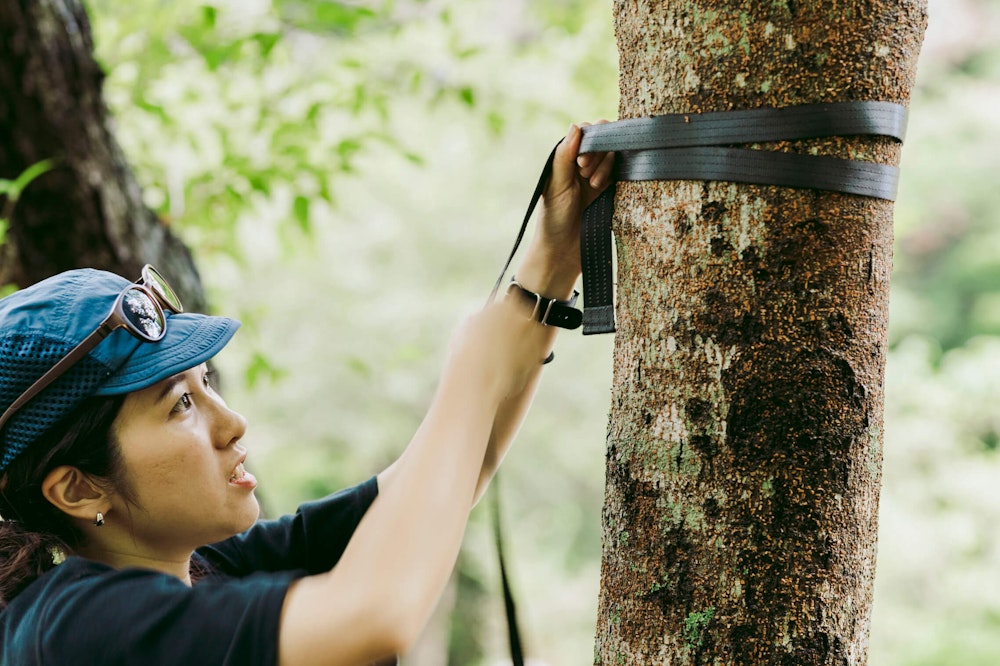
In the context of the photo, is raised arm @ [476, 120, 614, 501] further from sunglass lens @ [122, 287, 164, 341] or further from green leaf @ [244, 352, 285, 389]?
green leaf @ [244, 352, 285, 389]

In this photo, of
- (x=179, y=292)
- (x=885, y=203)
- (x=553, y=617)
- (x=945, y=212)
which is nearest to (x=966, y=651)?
(x=553, y=617)

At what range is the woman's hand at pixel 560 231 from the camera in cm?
139

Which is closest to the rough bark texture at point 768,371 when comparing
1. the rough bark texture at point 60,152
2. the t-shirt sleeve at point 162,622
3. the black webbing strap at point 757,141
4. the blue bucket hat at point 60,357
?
the black webbing strap at point 757,141

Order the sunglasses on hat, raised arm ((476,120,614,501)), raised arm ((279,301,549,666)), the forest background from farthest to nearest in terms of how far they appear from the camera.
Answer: the forest background, raised arm ((476,120,614,501)), the sunglasses on hat, raised arm ((279,301,549,666))

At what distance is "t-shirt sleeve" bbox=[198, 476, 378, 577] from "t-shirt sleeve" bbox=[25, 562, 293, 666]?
1.74 ft

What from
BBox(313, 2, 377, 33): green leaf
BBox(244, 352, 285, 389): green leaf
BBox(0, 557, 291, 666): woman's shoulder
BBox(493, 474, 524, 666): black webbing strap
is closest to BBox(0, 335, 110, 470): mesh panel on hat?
BBox(0, 557, 291, 666): woman's shoulder

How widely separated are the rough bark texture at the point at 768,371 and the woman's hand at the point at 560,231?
20cm

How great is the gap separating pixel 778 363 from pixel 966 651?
7.94 metres

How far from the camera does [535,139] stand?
28.3 feet

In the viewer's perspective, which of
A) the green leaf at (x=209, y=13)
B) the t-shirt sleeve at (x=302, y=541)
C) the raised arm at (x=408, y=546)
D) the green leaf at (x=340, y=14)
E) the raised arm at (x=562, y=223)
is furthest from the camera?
the green leaf at (x=340, y=14)

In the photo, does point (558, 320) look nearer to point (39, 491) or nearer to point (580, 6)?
point (39, 491)

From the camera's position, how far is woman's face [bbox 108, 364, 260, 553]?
134 centimetres

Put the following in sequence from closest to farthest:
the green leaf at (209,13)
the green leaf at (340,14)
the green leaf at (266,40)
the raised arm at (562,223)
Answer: the raised arm at (562,223), the green leaf at (209,13), the green leaf at (266,40), the green leaf at (340,14)

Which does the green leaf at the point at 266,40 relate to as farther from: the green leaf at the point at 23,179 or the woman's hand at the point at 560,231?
the woman's hand at the point at 560,231
